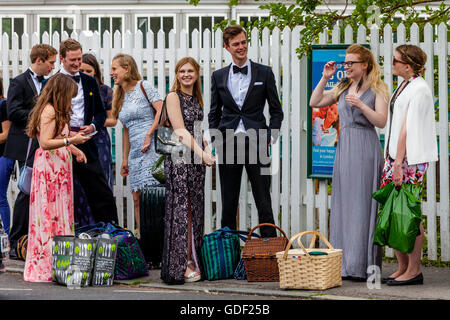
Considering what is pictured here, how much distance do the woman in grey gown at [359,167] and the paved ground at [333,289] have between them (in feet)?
0.99

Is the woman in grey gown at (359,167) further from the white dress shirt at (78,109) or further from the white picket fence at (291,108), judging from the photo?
the white dress shirt at (78,109)

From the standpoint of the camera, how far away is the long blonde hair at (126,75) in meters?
10.1

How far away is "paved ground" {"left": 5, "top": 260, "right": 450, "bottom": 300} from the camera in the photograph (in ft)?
25.3

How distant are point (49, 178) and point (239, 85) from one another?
2011 mm

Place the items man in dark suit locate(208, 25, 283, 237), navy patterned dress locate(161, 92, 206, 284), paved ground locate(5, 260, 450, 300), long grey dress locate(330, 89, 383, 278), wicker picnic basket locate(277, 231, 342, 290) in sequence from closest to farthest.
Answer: paved ground locate(5, 260, 450, 300)
wicker picnic basket locate(277, 231, 342, 290)
navy patterned dress locate(161, 92, 206, 284)
long grey dress locate(330, 89, 383, 278)
man in dark suit locate(208, 25, 283, 237)

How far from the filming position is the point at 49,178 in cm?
876

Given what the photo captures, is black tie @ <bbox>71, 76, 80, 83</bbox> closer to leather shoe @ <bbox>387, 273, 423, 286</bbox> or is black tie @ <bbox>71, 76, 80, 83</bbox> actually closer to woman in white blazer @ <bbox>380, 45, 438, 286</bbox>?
woman in white blazer @ <bbox>380, 45, 438, 286</bbox>

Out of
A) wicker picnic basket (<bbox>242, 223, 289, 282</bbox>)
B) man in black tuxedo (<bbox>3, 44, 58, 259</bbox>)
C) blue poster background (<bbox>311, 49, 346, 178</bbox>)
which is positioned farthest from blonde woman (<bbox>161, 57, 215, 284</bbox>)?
man in black tuxedo (<bbox>3, 44, 58, 259</bbox>)

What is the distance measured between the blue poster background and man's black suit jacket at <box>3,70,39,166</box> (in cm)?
290

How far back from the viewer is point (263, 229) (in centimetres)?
914

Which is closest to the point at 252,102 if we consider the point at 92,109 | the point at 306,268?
the point at 92,109

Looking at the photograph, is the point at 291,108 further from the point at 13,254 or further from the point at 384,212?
the point at 13,254

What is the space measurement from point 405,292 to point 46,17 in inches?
548

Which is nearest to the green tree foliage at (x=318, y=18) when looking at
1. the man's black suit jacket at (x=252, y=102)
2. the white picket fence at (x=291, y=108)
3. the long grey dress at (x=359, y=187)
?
the white picket fence at (x=291, y=108)
